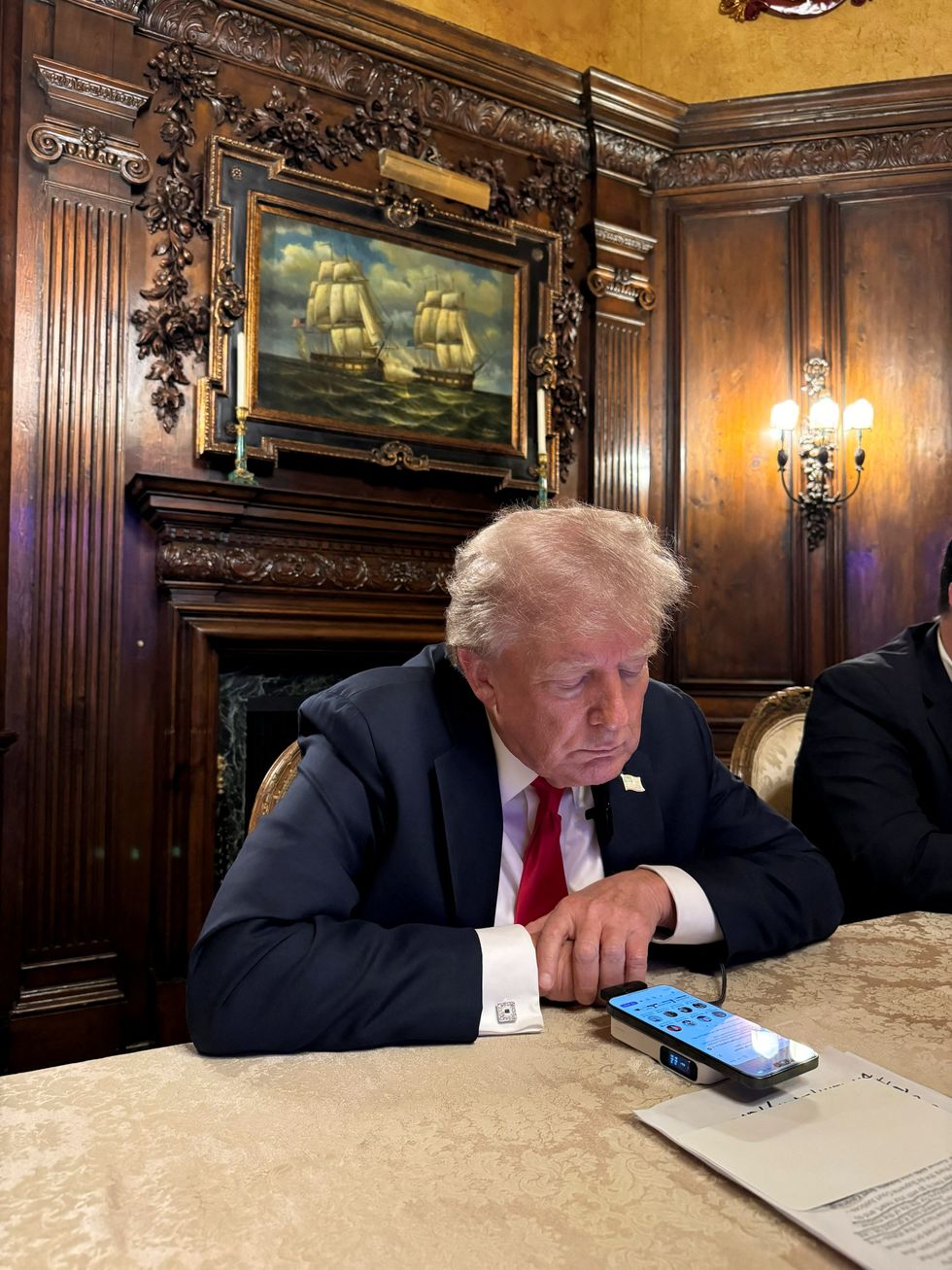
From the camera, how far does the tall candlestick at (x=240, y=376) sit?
3775 millimetres

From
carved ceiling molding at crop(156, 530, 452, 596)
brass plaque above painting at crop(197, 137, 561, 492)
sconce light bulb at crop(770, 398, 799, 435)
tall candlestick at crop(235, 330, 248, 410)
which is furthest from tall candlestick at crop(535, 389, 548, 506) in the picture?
tall candlestick at crop(235, 330, 248, 410)

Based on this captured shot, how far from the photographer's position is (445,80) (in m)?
4.35

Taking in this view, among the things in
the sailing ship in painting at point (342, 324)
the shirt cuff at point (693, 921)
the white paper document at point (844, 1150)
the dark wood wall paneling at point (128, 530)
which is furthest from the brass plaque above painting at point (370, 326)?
the white paper document at point (844, 1150)

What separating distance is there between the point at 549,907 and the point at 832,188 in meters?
4.86

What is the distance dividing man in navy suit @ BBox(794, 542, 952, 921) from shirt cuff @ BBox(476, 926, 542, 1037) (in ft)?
3.81

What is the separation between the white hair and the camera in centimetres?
136

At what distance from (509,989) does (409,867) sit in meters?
0.38

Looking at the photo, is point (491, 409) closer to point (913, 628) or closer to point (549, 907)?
point (913, 628)

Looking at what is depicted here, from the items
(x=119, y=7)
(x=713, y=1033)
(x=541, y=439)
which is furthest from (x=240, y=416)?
(x=713, y=1033)

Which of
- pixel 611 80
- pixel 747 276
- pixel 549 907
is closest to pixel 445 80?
pixel 611 80

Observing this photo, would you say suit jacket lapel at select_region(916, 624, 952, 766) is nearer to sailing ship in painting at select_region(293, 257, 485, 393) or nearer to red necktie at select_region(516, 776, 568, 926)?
red necktie at select_region(516, 776, 568, 926)

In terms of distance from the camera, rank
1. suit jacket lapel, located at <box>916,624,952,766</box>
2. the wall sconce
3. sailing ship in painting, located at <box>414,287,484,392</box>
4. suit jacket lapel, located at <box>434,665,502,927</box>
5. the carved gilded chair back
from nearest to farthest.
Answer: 1. suit jacket lapel, located at <box>434,665,502,927</box>
2. suit jacket lapel, located at <box>916,624,952,766</box>
3. the carved gilded chair back
4. sailing ship in painting, located at <box>414,287,484,392</box>
5. the wall sconce

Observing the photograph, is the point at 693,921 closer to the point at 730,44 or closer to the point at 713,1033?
the point at 713,1033

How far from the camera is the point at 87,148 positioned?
351cm
